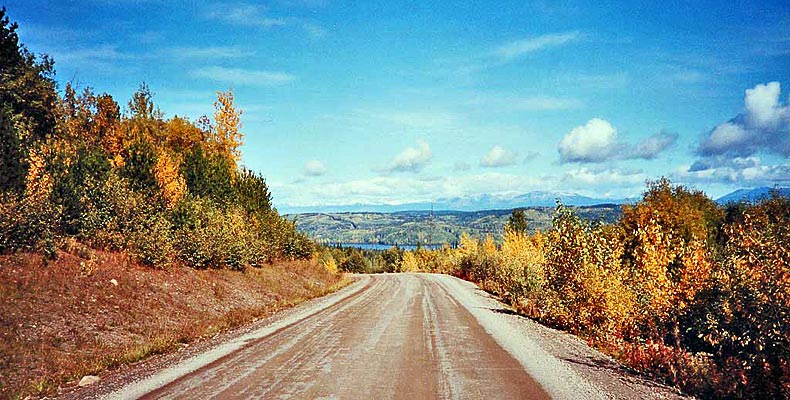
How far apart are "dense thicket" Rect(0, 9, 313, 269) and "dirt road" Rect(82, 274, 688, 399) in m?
7.59

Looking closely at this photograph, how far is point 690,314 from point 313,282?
1043 inches

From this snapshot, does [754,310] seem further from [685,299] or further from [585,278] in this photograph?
[585,278]

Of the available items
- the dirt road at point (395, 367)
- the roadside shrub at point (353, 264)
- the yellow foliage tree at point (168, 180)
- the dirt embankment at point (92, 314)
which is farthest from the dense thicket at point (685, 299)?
→ the roadside shrub at point (353, 264)

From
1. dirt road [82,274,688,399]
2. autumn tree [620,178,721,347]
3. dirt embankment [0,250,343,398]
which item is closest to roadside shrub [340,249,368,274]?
dirt embankment [0,250,343,398]

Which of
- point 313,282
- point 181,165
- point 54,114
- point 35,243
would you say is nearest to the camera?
point 35,243

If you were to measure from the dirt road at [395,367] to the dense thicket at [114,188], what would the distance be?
7.59 meters

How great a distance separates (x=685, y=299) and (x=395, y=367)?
6.57 metres

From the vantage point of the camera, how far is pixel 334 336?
12289 millimetres

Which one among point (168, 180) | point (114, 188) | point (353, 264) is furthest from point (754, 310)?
point (353, 264)

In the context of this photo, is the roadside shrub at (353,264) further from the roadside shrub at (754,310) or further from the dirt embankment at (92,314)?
the roadside shrub at (754,310)

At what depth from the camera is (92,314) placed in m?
12.4

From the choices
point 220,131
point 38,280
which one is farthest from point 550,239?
point 220,131

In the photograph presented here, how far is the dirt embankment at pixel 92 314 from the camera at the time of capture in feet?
28.9

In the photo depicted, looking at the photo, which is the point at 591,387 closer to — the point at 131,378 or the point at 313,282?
the point at 131,378
